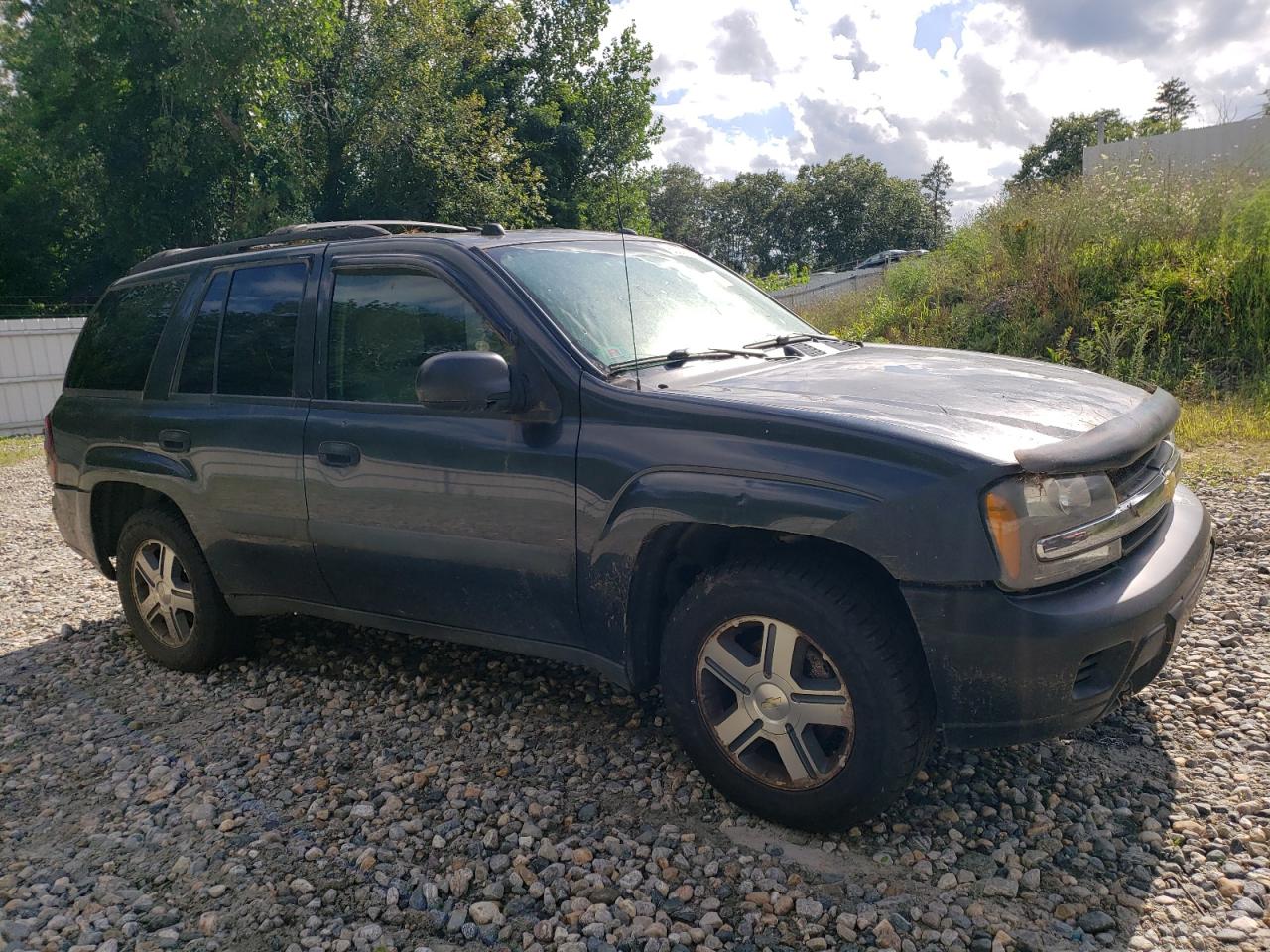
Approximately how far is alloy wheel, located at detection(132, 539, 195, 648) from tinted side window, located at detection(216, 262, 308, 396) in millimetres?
894

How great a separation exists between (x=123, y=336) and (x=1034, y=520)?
4091mm

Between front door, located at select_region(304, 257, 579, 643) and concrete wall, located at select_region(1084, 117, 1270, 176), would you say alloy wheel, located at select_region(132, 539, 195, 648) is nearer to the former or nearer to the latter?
front door, located at select_region(304, 257, 579, 643)

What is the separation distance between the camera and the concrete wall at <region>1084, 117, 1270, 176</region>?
10.9 meters

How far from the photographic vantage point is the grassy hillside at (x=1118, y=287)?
903cm

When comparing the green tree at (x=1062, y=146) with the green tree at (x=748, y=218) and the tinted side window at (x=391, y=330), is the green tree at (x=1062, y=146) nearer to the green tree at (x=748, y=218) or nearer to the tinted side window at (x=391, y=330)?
the green tree at (x=748, y=218)

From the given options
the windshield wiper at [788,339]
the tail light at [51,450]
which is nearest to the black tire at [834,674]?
the windshield wiper at [788,339]

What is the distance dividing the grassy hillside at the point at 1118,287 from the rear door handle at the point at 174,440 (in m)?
7.35

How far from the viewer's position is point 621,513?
2961mm

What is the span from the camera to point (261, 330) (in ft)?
13.1

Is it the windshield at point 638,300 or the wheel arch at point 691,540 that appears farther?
the windshield at point 638,300

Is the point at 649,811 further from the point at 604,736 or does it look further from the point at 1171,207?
the point at 1171,207

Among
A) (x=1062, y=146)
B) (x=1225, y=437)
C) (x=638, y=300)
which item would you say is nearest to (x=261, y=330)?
(x=638, y=300)

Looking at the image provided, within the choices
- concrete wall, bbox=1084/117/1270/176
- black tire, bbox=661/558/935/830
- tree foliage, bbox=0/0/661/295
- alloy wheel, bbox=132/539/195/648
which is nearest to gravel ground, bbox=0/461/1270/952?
black tire, bbox=661/558/935/830

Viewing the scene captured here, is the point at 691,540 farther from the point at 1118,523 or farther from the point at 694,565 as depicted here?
the point at 1118,523
